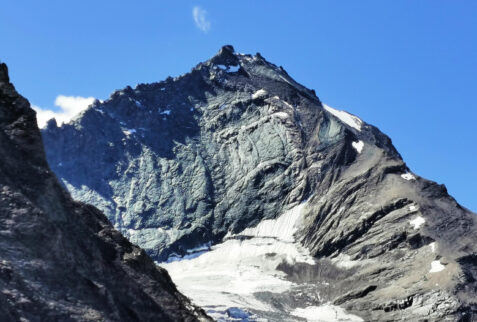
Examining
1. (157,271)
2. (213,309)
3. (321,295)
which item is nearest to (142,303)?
(157,271)

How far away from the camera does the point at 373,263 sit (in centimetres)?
18425

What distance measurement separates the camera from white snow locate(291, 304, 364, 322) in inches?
6358

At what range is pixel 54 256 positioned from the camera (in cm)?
3488

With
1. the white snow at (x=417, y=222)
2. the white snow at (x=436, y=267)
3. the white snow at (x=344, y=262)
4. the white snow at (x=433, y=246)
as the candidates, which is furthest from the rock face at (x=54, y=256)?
the white snow at (x=417, y=222)

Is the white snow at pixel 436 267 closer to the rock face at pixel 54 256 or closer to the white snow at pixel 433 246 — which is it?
the white snow at pixel 433 246

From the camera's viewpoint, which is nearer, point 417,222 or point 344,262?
point 417,222

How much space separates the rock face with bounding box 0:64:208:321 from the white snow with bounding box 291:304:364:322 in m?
122

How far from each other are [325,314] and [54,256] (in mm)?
135491

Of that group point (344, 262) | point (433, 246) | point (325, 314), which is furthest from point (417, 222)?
point (325, 314)

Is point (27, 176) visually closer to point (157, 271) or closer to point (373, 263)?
point (157, 271)

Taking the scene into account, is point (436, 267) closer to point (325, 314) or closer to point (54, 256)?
point (325, 314)

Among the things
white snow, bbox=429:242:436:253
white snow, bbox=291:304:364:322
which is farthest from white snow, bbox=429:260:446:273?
white snow, bbox=291:304:364:322

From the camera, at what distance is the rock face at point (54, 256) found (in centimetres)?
3319

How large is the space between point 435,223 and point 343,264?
23.2 metres
